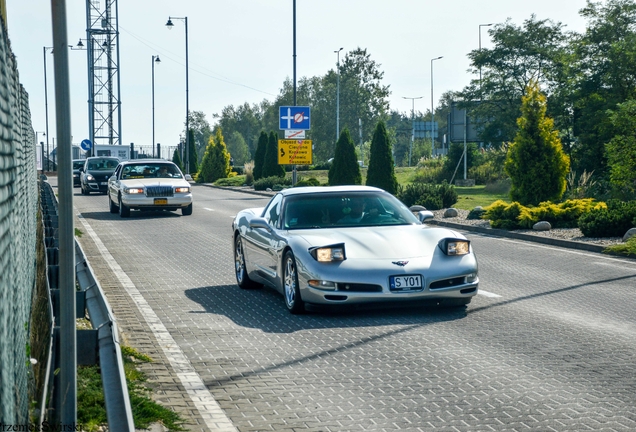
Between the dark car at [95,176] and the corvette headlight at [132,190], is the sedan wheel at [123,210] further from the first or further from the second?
the dark car at [95,176]

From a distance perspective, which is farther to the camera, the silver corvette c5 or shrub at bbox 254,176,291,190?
shrub at bbox 254,176,291,190

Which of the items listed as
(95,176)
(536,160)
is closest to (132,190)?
(536,160)

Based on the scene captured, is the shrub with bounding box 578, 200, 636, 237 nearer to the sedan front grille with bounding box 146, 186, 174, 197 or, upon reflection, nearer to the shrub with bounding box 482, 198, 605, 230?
the shrub with bounding box 482, 198, 605, 230

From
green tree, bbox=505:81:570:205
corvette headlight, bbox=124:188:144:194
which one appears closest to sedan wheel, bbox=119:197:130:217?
corvette headlight, bbox=124:188:144:194

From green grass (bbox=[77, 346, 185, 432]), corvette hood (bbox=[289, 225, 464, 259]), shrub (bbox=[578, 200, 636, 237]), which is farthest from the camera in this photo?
shrub (bbox=[578, 200, 636, 237])

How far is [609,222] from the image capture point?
1853cm

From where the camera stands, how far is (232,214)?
28.0m

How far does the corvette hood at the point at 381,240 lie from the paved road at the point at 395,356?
646mm

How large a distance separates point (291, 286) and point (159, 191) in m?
17.5

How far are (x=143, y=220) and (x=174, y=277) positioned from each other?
Result: 506 inches

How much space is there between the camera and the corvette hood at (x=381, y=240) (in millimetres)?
9656

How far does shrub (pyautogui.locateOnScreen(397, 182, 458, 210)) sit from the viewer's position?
2914cm

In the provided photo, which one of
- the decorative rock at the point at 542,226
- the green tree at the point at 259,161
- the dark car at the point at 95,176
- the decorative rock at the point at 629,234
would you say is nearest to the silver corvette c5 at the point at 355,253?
the decorative rock at the point at 629,234

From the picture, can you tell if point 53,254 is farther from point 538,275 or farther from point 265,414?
point 538,275
